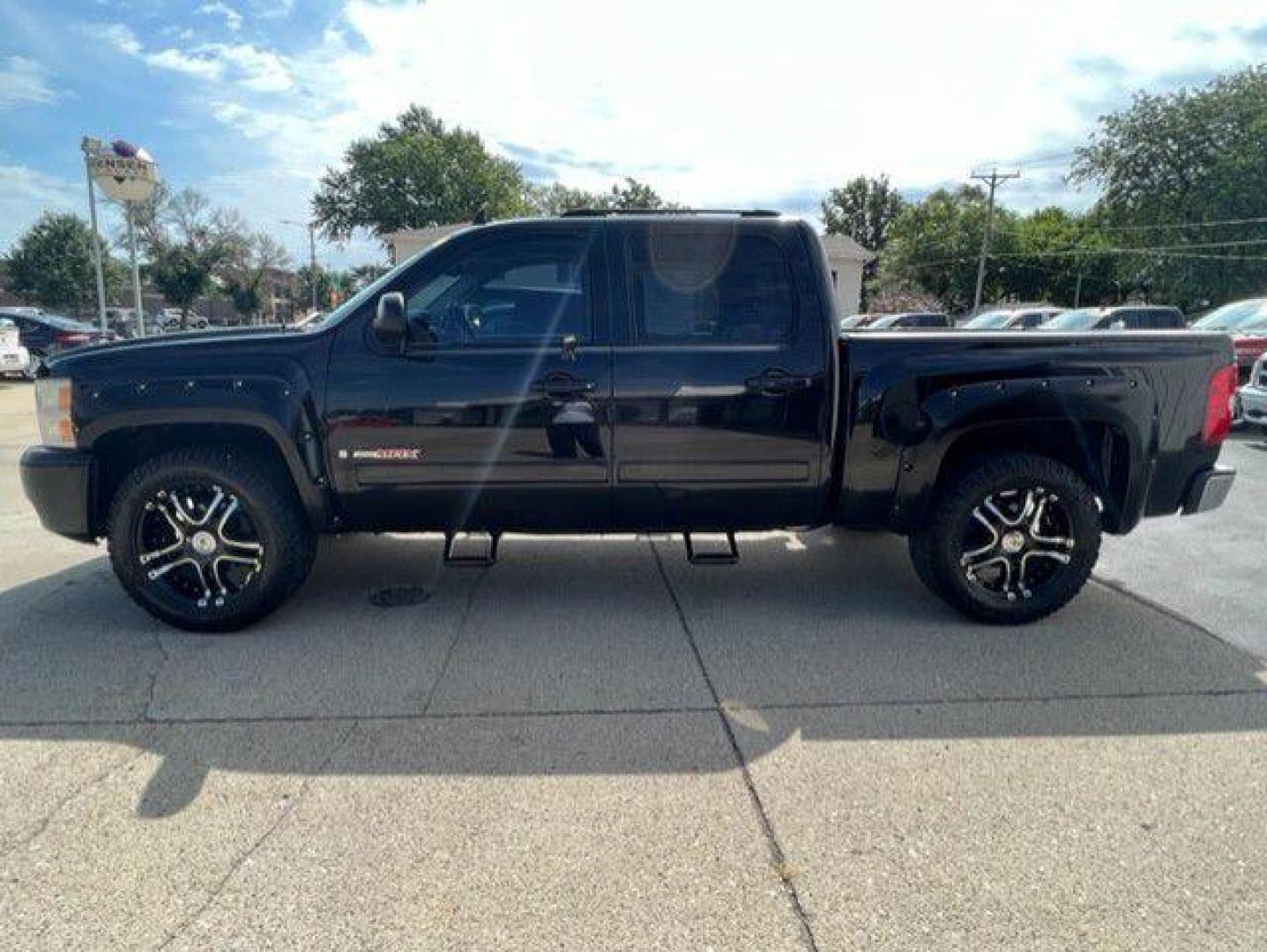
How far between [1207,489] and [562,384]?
3.34 m

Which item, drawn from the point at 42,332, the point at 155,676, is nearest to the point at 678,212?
the point at 155,676

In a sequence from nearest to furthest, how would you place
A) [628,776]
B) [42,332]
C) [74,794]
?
[74,794] < [628,776] < [42,332]

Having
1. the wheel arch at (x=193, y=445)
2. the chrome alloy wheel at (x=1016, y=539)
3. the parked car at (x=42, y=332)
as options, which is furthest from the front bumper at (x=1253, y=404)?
the parked car at (x=42, y=332)

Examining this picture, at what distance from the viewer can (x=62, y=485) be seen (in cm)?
392

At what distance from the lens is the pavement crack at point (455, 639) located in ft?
11.2

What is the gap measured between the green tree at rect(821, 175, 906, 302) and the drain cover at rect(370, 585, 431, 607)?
7275 cm

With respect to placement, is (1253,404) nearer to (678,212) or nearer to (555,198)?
(678,212)

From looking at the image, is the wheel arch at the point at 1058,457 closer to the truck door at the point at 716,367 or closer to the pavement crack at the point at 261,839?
the truck door at the point at 716,367

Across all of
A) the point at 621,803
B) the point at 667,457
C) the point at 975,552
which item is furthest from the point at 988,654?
the point at 621,803

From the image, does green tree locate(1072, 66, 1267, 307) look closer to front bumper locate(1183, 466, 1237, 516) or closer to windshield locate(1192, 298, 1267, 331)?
windshield locate(1192, 298, 1267, 331)

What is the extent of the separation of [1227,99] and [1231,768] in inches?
1508

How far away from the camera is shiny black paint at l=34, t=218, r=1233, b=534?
12.6 ft

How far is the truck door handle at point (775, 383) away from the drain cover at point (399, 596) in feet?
7.18

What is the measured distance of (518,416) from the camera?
12.7 ft
